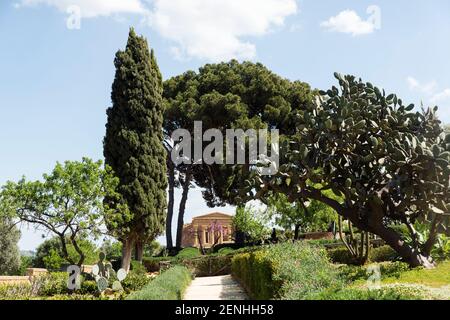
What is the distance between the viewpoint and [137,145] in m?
24.2

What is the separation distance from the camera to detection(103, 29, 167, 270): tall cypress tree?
2378 centimetres

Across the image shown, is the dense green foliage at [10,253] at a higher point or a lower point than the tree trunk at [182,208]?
lower

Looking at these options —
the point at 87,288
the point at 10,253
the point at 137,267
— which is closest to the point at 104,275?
the point at 87,288

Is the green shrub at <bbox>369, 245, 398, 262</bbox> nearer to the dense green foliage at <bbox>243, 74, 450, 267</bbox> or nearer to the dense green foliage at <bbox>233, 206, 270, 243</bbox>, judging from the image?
the dense green foliage at <bbox>243, 74, 450, 267</bbox>

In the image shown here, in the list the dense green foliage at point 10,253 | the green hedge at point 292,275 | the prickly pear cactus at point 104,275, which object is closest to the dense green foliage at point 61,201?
the prickly pear cactus at point 104,275

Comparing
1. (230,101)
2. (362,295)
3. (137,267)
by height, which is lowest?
(137,267)

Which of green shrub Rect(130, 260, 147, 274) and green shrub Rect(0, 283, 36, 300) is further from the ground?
green shrub Rect(130, 260, 147, 274)

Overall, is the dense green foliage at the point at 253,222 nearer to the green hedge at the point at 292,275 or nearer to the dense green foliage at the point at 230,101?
the dense green foliage at the point at 230,101

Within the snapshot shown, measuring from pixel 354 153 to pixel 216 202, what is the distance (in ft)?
81.2

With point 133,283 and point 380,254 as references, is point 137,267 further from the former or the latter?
point 380,254

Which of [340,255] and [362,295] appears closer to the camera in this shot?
[362,295]

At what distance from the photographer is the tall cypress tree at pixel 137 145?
23781mm

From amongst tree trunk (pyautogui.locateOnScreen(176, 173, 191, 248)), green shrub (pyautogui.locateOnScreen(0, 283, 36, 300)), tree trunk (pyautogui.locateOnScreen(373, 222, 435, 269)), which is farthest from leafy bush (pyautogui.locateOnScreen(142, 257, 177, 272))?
tree trunk (pyautogui.locateOnScreen(373, 222, 435, 269))

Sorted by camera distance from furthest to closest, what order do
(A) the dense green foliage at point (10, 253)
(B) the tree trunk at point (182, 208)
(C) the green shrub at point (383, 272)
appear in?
(B) the tree trunk at point (182, 208) < (A) the dense green foliage at point (10, 253) < (C) the green shrub at point (383, 272)
